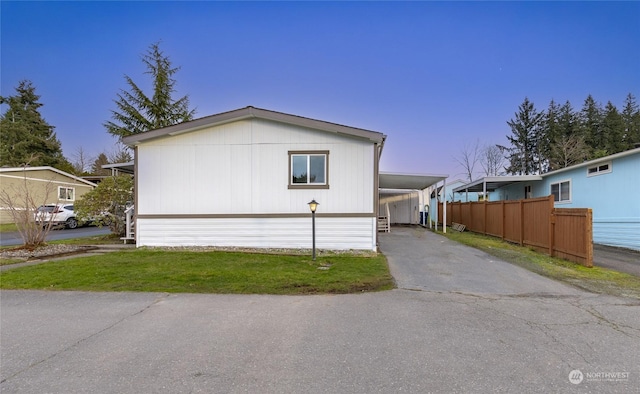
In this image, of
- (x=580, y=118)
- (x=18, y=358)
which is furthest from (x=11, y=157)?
(x=580, y=118)

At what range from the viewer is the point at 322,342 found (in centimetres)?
352

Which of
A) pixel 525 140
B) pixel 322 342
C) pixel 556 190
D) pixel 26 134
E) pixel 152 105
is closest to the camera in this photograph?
pixel 322 342

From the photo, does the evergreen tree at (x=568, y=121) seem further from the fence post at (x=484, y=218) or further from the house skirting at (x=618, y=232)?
the house skirting at (x=618, y=232)

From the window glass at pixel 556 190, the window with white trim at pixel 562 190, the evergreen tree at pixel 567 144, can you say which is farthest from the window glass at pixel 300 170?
the evergreen tree at pixel 567 144

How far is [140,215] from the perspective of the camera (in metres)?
10.4

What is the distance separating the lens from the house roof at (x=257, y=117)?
9734mm

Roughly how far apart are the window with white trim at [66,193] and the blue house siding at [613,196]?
32765mm

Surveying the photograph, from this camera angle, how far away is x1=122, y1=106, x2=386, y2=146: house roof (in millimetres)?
9734

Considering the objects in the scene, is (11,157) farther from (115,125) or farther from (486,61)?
(486,61)

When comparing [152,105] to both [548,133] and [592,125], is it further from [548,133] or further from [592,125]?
[592,125]

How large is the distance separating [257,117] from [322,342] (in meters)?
7.95

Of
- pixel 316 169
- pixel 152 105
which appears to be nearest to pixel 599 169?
pixel 316 169

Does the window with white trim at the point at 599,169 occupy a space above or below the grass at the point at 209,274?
above

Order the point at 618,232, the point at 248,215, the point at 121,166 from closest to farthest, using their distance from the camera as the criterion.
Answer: the point at 248,215
the point at 618,232
the point at 121,166
